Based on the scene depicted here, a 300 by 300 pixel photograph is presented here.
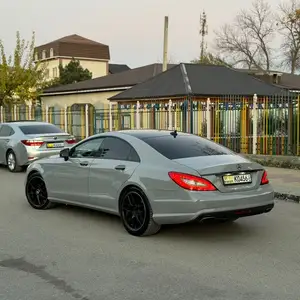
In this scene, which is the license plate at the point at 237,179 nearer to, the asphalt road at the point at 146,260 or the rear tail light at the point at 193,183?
the rear tail light at the point at 193,183

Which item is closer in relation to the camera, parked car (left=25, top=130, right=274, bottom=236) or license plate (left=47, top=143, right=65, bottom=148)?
parked car (left=25, top=130, right=274, bottom=236)

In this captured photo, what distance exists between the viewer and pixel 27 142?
14023mm

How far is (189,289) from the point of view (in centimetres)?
452

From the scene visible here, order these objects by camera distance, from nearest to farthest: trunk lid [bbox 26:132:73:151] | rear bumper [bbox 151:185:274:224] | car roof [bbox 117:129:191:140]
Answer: rear bumper [bbox 151:185:274:224]
car roof [bbox 117:129:191:140]
trunk lid [bbox 26:132:73:151]

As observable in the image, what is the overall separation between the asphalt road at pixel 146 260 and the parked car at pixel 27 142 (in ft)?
20.2

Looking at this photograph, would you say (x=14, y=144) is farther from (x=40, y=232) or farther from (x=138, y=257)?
(x=138, y=257)

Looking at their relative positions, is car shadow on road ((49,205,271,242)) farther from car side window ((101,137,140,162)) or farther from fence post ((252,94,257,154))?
fence post ((252,94,257,154))

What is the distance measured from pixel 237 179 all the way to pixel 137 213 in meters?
1.40

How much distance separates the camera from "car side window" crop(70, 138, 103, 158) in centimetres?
755

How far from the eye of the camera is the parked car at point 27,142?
14.0 meters

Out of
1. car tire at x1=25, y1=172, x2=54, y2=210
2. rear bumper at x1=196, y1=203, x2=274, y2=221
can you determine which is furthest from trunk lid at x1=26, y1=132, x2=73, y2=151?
rear bumper at x1=196, y1=203, x2=274, y2=221

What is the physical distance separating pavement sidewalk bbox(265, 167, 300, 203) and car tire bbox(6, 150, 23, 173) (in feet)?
23.4

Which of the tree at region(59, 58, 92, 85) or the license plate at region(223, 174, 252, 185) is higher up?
the tree at region(59, 58, 92, 85)

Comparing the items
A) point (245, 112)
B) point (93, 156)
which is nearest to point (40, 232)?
point (93, 156)
